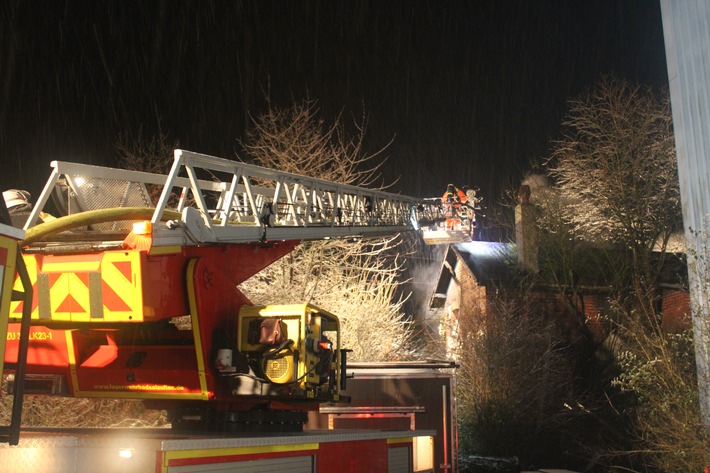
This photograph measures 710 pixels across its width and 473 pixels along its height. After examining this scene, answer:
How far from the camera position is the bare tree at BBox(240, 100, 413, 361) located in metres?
18.0

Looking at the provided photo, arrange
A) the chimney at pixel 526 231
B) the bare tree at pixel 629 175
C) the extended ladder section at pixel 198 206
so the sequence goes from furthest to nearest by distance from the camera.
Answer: the chimney at pixel 526 231 < the bare tree at pixel 629 175 < the extended ladder section at pixel 198 206

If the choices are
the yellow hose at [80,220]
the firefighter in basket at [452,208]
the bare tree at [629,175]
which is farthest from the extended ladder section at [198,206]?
the bare tree at [629,175]

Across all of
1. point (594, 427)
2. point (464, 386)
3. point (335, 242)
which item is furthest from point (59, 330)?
point (594, 427)

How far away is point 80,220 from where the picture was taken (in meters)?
5.73

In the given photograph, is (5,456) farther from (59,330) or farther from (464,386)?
(464,386)

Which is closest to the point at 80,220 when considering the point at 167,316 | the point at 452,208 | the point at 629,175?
the point at 167,316

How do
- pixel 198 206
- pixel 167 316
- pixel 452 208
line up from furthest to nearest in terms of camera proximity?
pixel 452 208, pixel 198 206, pixel 167 316

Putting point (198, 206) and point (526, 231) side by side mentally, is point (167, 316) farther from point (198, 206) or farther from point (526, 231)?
point (526, 231)

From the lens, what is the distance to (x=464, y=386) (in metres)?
20.2

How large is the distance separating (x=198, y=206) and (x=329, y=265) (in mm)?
11606

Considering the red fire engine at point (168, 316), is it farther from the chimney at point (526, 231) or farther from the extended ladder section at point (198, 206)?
the chimney at point (526, 231)

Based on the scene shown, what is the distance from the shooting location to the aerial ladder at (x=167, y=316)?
5.54m

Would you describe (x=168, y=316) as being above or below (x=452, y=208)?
below

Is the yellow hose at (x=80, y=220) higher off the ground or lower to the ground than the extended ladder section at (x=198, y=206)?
lower
